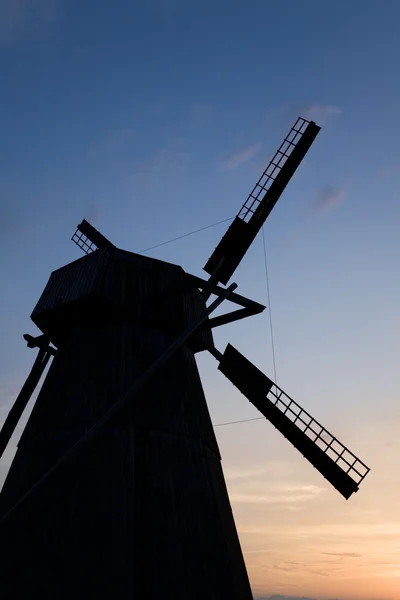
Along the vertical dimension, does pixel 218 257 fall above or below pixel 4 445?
above

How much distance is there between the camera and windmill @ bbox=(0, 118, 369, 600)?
30.1 ft

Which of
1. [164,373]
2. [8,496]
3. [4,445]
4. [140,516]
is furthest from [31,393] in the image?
[140,516]

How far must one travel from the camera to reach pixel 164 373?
1234 cm

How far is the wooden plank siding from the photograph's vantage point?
912 centimetres

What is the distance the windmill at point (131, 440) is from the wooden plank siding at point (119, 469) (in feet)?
A: 0.10

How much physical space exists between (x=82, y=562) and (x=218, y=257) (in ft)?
29.1

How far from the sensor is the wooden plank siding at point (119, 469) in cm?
912

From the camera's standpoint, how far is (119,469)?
33.1 feet

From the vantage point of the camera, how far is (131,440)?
34.5 feet

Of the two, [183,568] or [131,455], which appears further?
[131,455]

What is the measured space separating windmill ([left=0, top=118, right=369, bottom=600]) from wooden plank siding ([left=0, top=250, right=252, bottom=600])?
0.03 metres

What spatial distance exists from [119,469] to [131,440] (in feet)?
2.22

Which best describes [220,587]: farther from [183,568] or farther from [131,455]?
[131,455]

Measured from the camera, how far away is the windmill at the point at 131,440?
361 inches
